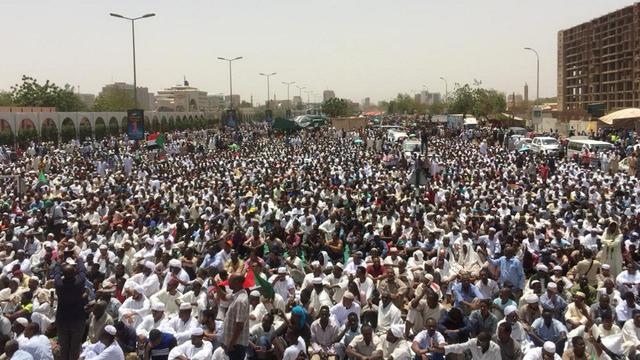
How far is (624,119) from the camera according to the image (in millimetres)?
37281

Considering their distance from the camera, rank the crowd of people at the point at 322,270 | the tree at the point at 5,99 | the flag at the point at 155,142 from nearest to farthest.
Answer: the crowd of people at the point at 322,270, the flag at the point at 155,142, the tree at the point at 5,99

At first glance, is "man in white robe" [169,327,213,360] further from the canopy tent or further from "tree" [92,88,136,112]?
"tree" [92,88,136,112]

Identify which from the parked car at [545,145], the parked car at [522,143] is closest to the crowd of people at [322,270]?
the parked car at [545,145]

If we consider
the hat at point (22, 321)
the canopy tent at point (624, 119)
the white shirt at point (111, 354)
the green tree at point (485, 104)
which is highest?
the green tree at point (485, 104)

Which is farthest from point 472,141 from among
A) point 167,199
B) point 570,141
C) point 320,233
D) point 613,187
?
point 320,233

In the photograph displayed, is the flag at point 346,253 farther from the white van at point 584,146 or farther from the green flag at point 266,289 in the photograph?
the white van at point 584,146

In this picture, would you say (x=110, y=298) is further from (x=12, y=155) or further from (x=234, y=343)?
(x=12, y=155)

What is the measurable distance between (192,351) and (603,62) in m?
76.2

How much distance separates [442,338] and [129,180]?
1572 centimetres

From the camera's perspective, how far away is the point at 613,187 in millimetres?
16625

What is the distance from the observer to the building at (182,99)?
151 m

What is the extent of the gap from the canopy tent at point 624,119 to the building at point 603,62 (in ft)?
86.9

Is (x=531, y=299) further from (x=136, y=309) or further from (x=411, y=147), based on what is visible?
(x=411, y=147)

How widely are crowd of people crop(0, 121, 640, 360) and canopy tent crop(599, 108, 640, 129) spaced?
20630 mm
